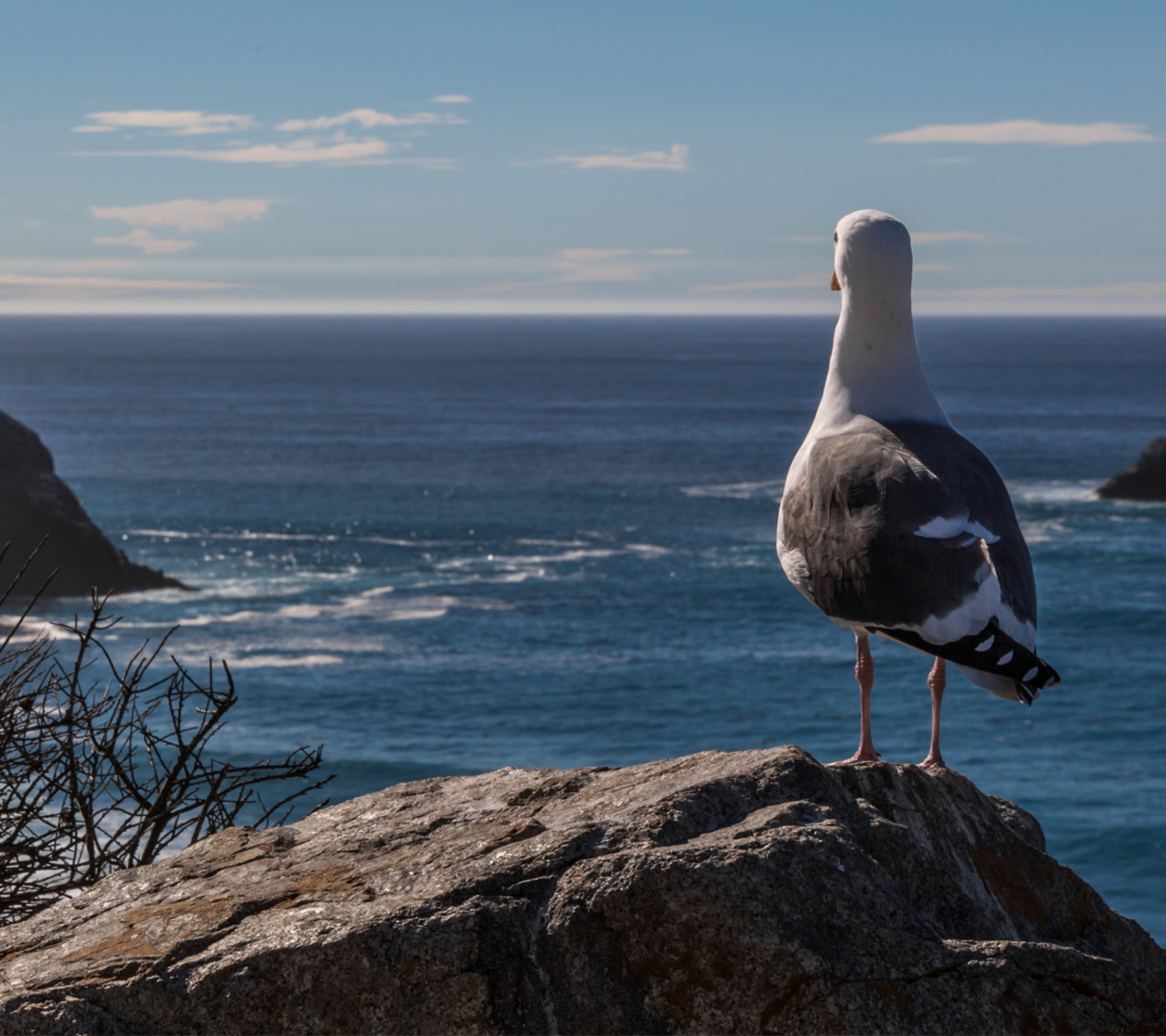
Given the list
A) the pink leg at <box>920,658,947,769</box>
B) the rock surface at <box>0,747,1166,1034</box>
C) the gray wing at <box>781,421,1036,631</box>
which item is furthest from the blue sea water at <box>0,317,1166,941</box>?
the rock surface at <box>0,747,1166,1034</box>

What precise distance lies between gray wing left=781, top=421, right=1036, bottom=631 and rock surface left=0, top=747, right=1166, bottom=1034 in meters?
1.43

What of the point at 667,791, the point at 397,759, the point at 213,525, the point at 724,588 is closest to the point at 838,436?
the point at 667,791

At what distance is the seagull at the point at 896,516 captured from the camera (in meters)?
6.12

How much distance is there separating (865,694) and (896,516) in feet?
3.66

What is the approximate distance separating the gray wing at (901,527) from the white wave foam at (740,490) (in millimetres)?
106111

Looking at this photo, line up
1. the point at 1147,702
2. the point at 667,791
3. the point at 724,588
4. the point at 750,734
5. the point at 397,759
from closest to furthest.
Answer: the point at 667,791 → the point at 397,759 → the point at 750,734 → the point at 1147,702 → the point at 724,588

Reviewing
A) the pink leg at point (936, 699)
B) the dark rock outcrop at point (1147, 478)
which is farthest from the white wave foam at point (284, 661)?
the dark rock outcrop at point (1147, 478)

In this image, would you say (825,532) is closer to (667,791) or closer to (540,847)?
(667,791)

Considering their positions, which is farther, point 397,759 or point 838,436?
point 397,759

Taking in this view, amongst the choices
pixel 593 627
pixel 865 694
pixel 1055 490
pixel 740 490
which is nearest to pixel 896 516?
pixel 865 694

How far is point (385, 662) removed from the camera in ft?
225

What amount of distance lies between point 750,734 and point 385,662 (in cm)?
2051

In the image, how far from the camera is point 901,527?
652cm

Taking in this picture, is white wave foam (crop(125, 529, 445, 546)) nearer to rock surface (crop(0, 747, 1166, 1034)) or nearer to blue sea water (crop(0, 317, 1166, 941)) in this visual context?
blue sea water (crop(0, 317, 1166, 941))
